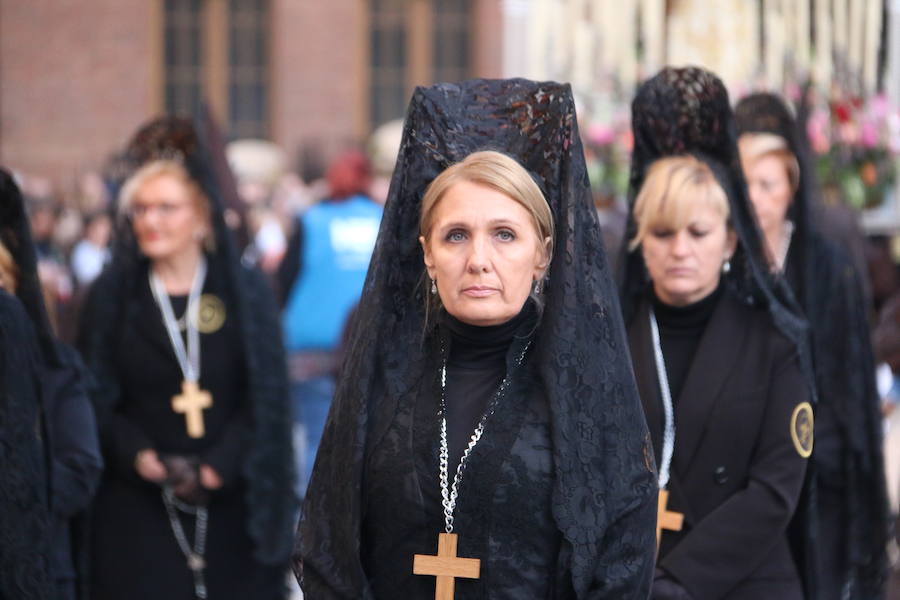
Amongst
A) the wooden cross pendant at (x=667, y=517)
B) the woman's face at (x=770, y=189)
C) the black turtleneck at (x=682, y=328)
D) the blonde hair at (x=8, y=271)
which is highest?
the woman's face at (x=770, y=189)

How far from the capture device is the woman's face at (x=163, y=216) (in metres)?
5.44

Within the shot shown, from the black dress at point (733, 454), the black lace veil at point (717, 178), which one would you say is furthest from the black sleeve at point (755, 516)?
the black lace veil at point (717, 178)

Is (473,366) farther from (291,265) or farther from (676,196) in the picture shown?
(291,265)

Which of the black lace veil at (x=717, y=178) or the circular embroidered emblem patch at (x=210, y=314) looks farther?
the circular embroidered emblem patch at (x=210, y=314)

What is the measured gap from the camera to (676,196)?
13.6ft

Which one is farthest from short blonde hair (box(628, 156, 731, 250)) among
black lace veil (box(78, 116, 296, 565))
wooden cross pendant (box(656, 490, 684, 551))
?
black lace veil (box(78, 116, 296, 565))

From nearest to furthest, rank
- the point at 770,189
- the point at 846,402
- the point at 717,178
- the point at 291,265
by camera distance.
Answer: the point at 717,178 → the point at 846,402 → the point at 770,189 → the point at 291,265

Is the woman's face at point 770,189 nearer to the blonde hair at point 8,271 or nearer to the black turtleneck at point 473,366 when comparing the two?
the black turtleneck at point 473,366

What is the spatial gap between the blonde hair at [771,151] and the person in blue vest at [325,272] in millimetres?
3089

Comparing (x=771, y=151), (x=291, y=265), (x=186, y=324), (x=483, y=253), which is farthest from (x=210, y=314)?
→ (x=291, y=265)

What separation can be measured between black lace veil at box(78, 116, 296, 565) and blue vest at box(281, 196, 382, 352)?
8.36ft

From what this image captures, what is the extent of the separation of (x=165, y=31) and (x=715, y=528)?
19.4m

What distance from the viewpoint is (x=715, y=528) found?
3.91m

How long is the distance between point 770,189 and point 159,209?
2163mm
